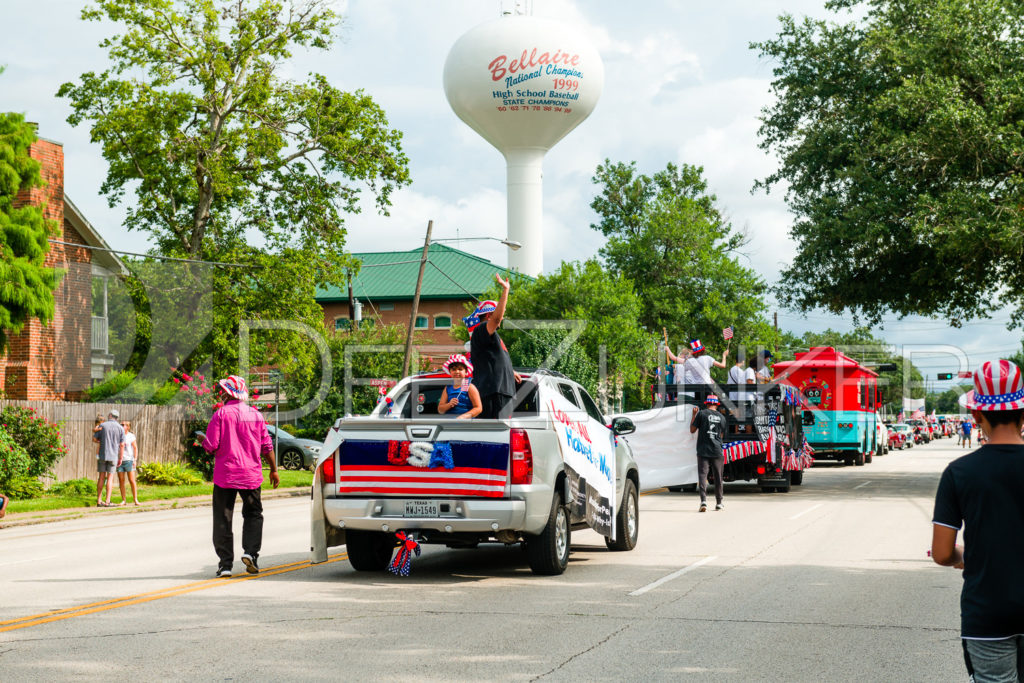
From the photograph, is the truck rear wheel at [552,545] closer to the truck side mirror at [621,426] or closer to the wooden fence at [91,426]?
the truck side mirror at [621,426]

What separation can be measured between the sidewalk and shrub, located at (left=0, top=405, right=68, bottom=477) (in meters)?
2.73

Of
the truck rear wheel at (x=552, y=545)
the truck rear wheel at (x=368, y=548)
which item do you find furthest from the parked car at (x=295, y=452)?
the truck rear wheel at (x=552, y=545)

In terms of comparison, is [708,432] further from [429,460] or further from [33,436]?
[33,436]

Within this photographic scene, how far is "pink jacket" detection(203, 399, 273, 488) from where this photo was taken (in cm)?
1048

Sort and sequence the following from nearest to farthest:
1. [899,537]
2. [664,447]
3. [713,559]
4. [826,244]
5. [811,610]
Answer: [811,610], [713,559], [899,537], [664,447], [826,244]

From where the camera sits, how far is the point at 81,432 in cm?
2789

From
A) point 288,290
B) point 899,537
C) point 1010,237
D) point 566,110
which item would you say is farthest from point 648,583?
point 566,110

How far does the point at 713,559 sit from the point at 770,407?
10174 mm

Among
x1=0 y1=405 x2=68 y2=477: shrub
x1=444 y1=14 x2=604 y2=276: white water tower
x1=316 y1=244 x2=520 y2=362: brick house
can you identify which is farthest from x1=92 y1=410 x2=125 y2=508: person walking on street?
x1=316 y1=244 x2=520 y2=362: brick house

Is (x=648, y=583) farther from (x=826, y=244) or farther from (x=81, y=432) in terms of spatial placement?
(x=81, y=432)

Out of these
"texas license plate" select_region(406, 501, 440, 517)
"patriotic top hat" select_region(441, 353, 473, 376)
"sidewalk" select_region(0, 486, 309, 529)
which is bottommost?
"sidewalk" select_region(0, 486, 309, 529)

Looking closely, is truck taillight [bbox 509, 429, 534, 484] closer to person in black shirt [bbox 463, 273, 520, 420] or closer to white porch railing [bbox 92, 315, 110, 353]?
person in black shirt [bbox 463, 273, 520, 420]

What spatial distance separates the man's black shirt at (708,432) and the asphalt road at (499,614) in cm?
307

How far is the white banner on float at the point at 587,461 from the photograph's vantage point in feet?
34.5
